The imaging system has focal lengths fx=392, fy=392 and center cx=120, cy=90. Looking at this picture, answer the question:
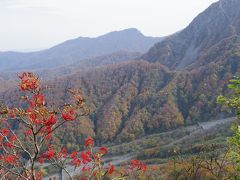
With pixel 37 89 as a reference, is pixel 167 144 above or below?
below

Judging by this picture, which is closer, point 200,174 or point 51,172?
point 200,174

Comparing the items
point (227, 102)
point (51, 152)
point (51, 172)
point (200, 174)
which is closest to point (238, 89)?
point (227, 102)

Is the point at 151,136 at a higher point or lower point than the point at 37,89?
lower

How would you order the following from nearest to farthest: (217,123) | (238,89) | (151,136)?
(238,89) < (217,123) < (151,136)

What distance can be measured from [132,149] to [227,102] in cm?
16210

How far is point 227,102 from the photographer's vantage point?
15273 millimetres

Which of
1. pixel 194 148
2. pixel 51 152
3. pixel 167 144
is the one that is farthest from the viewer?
pixel 167 144

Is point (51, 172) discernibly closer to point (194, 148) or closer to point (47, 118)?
point (194, 148)

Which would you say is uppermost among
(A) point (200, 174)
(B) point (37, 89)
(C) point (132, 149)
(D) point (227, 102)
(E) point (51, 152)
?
(B) point (37, 89)

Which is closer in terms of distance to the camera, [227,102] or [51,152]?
[227,102]

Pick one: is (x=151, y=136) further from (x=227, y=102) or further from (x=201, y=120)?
(x=227, y=102)

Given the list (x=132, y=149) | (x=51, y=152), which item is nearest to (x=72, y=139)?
(x=132, y=149)

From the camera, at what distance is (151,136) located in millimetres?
190875

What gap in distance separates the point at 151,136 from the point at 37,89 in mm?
179521
